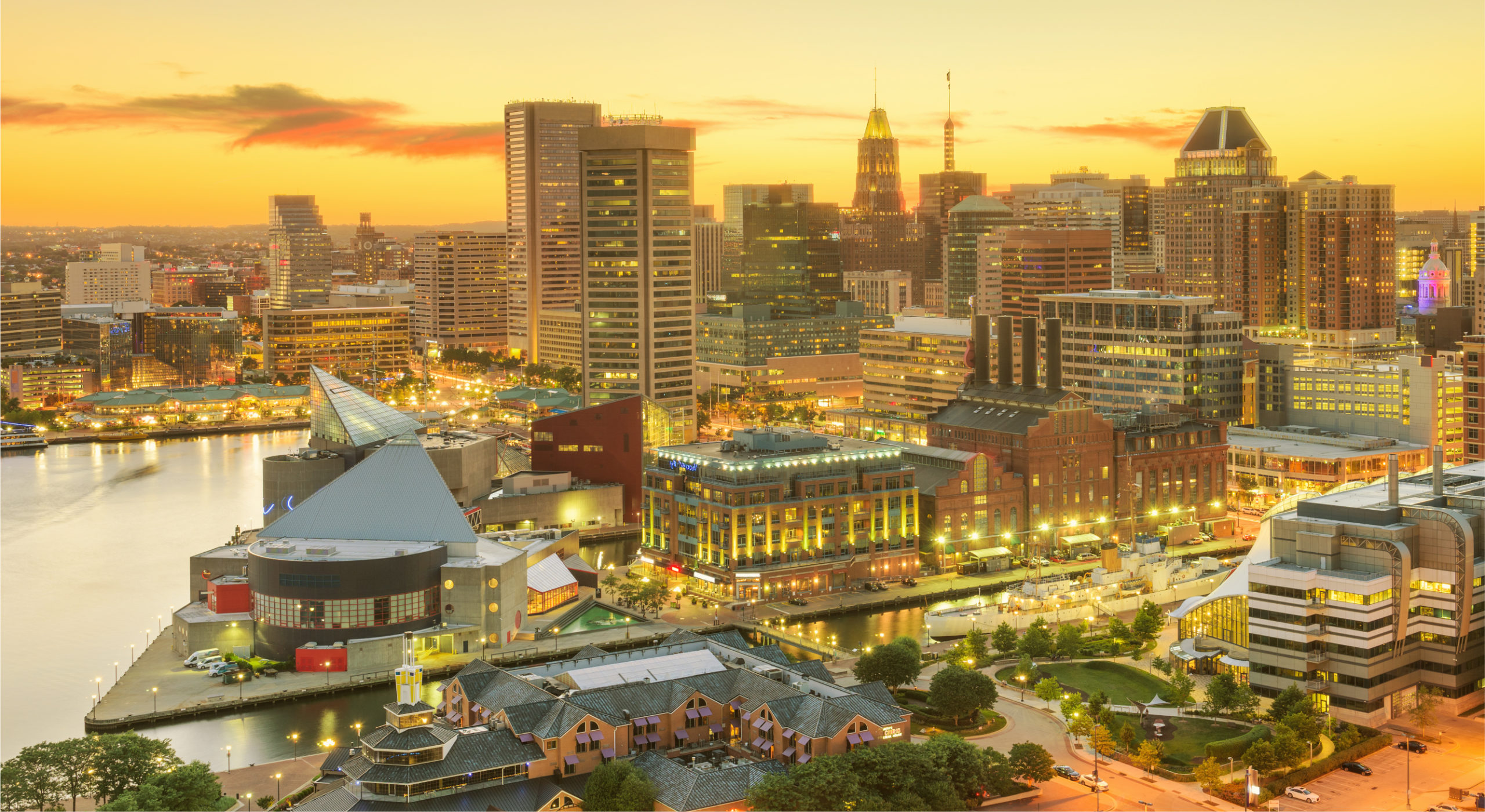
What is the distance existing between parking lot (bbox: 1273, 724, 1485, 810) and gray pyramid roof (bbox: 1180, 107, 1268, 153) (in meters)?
113

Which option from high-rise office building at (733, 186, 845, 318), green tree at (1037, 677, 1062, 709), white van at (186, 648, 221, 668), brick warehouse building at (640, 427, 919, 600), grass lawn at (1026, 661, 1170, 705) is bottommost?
grass lawn at (1026, 661, 1170, 705)

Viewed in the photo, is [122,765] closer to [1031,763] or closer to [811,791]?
[811,791]

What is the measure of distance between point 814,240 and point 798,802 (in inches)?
6178

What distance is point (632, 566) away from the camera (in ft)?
197

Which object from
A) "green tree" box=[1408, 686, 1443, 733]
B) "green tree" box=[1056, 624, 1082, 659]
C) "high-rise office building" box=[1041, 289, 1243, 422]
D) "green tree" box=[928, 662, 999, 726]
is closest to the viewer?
"green tree" box=[1408, 686, 1443, 733]

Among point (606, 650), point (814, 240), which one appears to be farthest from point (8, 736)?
point (814, 240)

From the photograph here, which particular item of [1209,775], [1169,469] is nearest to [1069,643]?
[1209,775]

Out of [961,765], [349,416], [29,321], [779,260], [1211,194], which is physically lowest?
[961,765]

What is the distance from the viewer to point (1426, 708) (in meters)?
40.0

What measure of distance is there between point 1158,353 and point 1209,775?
168ft

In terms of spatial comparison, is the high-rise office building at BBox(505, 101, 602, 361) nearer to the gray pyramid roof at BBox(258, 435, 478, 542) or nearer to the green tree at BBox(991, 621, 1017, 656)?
the gray pyramid roof at BBox(258, 435, 478, 542)

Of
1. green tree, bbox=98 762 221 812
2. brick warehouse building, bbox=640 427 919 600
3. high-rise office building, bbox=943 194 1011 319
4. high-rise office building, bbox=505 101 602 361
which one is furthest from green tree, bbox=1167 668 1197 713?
high-rise office building, bbox=505 101 602 361

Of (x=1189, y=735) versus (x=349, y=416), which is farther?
(x=349, y=416)

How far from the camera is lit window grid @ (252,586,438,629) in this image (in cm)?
4869
